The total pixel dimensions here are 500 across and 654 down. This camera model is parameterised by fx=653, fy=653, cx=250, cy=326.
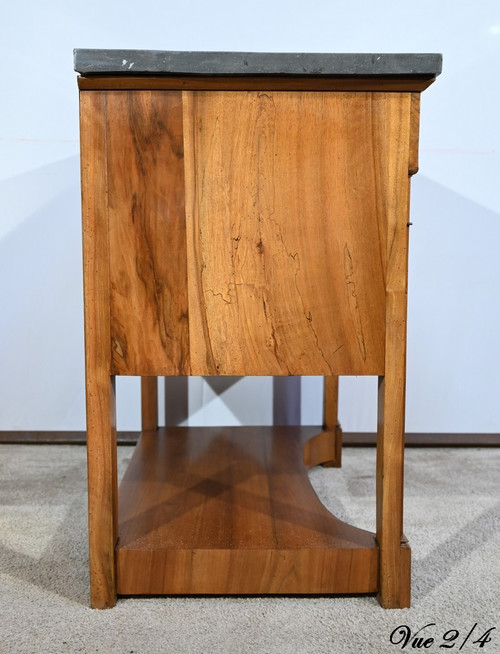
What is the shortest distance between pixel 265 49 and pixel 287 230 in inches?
36.0

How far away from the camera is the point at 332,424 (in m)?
1.53

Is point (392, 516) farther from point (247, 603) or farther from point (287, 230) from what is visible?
point (287, 230)

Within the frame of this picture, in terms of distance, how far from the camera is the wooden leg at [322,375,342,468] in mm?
1527

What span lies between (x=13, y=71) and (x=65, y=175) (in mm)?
273

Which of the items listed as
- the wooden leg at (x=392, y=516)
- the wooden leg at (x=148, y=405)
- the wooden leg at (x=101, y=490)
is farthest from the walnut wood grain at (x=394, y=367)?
the wooden leg at (x=148, y=405)

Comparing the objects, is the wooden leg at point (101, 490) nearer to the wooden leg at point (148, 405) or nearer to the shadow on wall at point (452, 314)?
the wooden leg at point (148, 405)

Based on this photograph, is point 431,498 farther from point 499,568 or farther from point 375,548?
point 375,548

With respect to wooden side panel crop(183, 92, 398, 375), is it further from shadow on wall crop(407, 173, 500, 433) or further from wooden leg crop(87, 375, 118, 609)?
shadow on wall crop(407, 173, 500, 433)

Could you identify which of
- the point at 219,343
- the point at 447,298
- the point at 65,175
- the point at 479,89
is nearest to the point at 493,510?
the point at 447,298

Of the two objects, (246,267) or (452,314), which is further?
(452,314)

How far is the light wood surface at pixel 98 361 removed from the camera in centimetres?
83

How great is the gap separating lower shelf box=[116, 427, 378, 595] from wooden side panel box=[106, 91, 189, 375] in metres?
0.26

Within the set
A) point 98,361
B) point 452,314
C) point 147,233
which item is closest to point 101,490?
point 98,361

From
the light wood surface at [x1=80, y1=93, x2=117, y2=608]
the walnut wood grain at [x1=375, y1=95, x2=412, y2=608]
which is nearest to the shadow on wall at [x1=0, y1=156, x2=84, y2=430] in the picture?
the light wood surface at [x1=80, y1=93, x2=117, y2=608]
